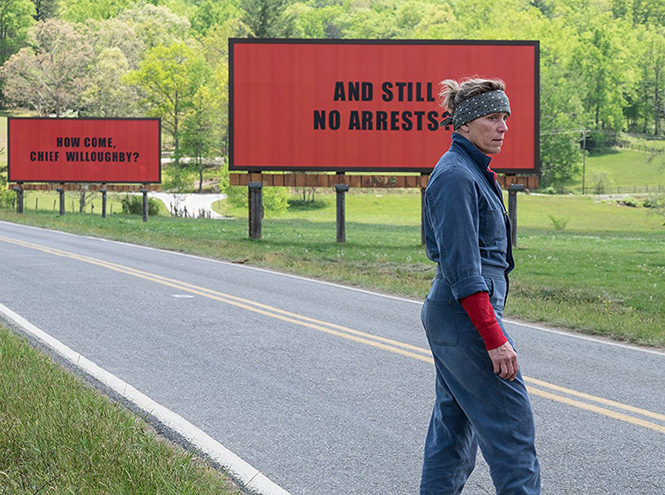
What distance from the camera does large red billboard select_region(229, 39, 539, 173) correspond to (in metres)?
26.7

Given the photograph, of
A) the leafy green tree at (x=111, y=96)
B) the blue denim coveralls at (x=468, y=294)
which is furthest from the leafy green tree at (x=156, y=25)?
the blue denim coveralls at (x=468, y=294)

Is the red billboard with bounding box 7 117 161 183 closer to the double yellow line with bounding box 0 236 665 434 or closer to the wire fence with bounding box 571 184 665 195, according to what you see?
the double yellow line with bounding box 0 236 665 434

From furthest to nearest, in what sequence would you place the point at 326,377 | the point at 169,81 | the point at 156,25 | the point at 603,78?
Answer: 1. the point at 156,25
2. the point at 603,78
3. the point at 169,81
4. the point at 326,377

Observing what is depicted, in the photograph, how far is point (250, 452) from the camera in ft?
18.6

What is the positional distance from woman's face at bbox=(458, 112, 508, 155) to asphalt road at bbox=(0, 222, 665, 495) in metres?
2.22

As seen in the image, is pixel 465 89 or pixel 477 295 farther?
pixel 465 89

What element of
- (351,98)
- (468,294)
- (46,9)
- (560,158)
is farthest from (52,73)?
(468,294)

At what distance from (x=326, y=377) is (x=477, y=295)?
4.52m

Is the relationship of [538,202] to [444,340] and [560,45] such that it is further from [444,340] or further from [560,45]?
[444,340]

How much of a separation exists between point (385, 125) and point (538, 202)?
55.8m

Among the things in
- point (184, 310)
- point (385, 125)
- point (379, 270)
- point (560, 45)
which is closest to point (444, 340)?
point (184, 310)

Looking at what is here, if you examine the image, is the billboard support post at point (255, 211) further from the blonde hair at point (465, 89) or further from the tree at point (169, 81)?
the tree at point (169, 81)

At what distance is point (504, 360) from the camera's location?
139 inches

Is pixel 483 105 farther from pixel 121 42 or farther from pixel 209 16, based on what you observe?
pixel 209 16
